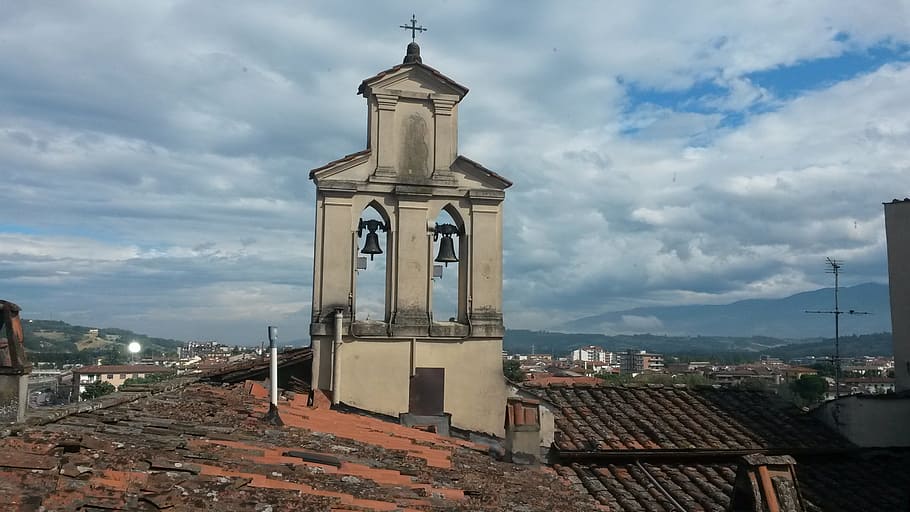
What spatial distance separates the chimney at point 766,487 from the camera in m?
6.30

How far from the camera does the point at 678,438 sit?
11.3 m

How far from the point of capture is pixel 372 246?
38.5 feet

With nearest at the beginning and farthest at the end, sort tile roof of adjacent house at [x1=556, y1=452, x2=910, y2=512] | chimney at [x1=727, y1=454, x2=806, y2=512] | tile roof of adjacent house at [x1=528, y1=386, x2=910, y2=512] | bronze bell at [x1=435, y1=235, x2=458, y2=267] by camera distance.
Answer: chimney at [x1=727, y1=454, x2=806, y2=512] → tile roof of adjacent house at [x1=556, y1=452, x2=910, y2=512] → tile roof of adjacent house at [x1=528, y1=386, x2=910, y2=512] → bronze bell at [x1=435, y1=235, x2=458, y2=267]

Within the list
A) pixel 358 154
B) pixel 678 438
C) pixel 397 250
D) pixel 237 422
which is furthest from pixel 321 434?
pixel 678 438

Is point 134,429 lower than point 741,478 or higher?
higher

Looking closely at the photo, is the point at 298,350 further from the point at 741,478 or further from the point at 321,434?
the point at 741,478

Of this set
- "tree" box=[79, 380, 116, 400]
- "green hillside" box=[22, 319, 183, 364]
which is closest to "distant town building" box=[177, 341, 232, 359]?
"green hillside" box=[22, 319, 183, 364]

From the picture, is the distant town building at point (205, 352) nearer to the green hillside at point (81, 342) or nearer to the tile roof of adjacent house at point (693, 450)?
the green hillside at point (81, 342)

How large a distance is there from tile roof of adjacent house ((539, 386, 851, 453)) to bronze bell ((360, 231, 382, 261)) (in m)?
3.92

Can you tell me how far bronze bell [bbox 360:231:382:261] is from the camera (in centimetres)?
1171

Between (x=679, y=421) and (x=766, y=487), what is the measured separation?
19.4 ft

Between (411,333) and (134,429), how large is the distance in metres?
5.47

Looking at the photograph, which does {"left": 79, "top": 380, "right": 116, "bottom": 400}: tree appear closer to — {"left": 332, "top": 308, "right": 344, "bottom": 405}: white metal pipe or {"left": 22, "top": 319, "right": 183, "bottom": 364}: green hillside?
{"left": 332, "top": 308, "right": 344, "bottom": 405}: white metal pipe

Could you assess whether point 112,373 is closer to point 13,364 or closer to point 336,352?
point 336,352
